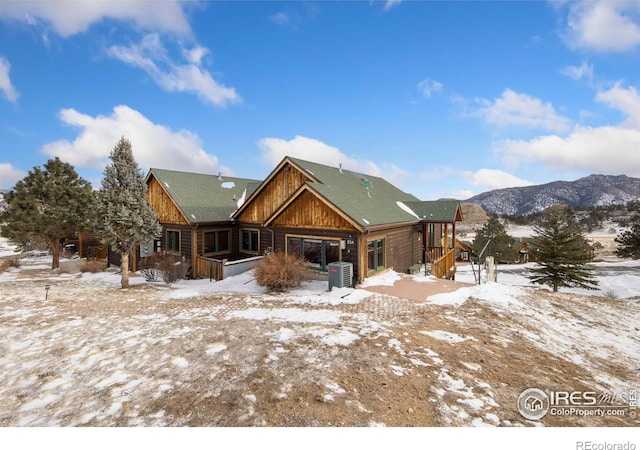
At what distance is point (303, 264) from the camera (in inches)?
541

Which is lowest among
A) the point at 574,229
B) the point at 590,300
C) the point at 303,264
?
the point at 590,300

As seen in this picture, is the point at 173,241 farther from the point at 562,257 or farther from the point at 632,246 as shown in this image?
the point at 632,246

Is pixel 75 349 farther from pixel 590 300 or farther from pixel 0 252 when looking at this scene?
pixel 0 252

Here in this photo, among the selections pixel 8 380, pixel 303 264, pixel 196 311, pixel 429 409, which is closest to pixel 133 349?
pixel 8 380

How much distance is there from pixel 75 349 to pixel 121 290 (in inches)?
309

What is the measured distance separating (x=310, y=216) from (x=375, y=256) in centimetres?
382

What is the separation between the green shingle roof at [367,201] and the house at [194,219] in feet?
21.8

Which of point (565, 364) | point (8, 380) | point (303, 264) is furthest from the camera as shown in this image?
point (303, 264)

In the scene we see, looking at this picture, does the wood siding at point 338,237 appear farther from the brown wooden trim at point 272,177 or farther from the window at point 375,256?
the brown wooden trim at point 272,177

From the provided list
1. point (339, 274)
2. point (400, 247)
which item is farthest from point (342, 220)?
point (400, 247)

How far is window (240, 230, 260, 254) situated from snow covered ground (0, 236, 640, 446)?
8.26 meters

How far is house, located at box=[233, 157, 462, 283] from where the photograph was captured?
14109 mm

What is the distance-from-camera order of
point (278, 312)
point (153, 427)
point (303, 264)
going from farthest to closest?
point (303, 264)
point (278, 312)
point (153, 427)

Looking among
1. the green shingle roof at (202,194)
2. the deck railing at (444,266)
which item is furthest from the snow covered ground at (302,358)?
the green shingle roof at (202,194)
